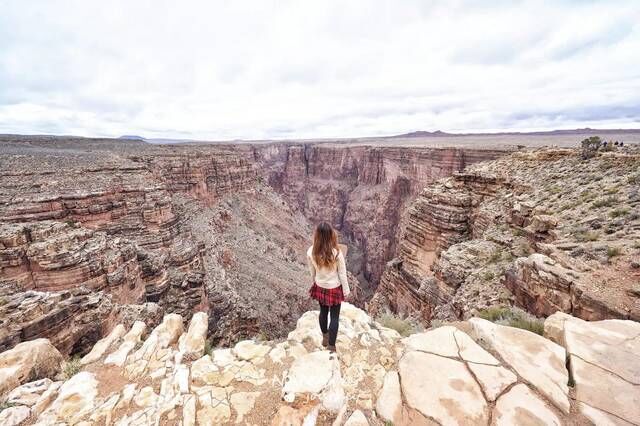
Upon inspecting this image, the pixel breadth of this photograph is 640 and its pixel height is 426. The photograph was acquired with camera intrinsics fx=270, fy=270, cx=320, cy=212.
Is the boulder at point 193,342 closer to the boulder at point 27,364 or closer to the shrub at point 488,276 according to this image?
the boulder at point 27,364

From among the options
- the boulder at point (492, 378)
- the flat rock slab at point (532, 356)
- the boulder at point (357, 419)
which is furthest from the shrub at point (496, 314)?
the boulder at point (357, 419)

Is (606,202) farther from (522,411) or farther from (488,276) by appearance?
(522,411)

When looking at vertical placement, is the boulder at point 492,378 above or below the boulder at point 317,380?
above

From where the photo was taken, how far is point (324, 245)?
3.77 m

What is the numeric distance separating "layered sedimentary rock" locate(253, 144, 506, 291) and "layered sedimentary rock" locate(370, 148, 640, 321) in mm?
20743

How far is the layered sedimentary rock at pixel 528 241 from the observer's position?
5133 mm

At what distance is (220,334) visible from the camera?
15.6 meters

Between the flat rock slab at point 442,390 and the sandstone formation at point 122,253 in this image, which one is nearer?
the flat rock slab at point 442,390

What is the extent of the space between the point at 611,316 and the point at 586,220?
4.13 meters

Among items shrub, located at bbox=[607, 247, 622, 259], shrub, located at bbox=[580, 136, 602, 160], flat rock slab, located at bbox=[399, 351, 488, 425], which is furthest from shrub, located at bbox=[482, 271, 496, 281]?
shrub, located at bbox=[580, 136, 602, 160]

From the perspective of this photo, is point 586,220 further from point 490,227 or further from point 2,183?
point 2,183

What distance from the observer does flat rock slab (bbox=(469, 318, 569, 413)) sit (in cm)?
291

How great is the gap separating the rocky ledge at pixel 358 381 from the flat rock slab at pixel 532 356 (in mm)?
14

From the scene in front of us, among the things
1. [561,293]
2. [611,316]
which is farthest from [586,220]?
[611,316]
